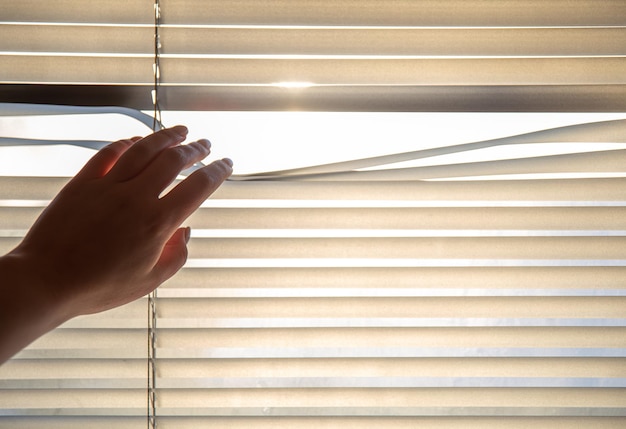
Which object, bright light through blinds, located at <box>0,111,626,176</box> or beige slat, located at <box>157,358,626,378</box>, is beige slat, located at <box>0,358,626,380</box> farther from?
bright light through blinds, located at <box>0,111,626,176</box>

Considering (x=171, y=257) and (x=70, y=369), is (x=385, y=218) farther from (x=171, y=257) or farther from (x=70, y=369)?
(x=70, y=369)

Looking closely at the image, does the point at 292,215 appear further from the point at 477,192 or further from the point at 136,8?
the point at 136,8

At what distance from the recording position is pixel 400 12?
1.19m

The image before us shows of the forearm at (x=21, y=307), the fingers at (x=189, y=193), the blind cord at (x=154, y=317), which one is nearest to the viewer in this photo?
the forearm at (x=21, y=307)

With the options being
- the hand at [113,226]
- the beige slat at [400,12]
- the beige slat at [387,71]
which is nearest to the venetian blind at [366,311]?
the beige slat at [387,71]

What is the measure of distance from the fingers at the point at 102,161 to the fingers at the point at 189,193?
4.2 inches

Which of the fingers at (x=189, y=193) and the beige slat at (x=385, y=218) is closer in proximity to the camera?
the fingers at (x=189, y=193)

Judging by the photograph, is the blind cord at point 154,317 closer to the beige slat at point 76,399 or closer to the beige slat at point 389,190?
the beige slat at point 76,399

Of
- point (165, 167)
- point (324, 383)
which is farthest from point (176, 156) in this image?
point (324, 383)

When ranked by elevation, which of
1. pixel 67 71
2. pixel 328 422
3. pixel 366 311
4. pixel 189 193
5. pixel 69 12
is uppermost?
pixel 69 12

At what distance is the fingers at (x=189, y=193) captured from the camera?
87 cm

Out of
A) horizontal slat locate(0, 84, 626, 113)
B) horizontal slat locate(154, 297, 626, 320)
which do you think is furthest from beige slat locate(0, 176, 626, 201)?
horizontal slat locate(154, 297, 626, 320)

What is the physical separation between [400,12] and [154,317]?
766mm

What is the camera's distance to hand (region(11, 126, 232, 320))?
0.81m
